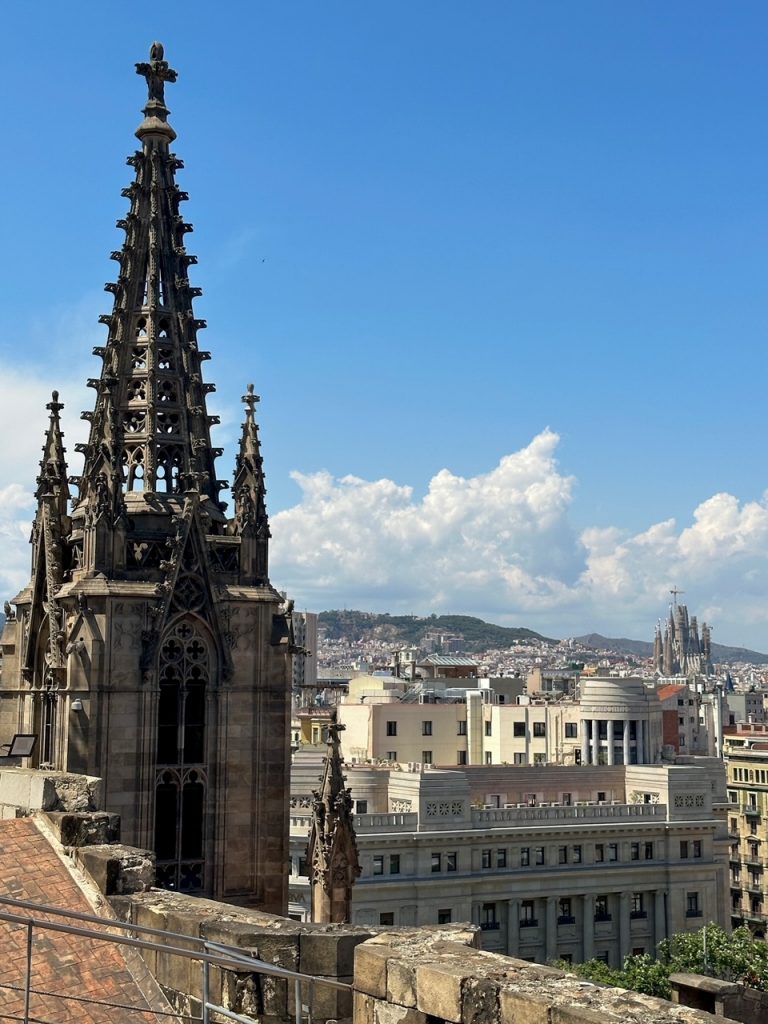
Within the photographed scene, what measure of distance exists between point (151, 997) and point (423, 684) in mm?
139826

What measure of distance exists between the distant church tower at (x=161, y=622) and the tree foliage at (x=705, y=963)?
3247cm

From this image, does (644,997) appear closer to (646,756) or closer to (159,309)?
(159,309)

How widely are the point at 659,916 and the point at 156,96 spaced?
207 ft

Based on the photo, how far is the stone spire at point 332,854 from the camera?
3136 centimetres

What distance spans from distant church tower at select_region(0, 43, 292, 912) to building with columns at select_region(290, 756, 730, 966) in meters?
40.2

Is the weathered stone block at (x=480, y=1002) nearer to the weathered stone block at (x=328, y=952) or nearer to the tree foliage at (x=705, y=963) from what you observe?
the weathered stone block at (x=328, y=952)

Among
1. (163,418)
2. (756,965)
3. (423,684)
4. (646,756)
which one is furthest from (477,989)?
(423,684)

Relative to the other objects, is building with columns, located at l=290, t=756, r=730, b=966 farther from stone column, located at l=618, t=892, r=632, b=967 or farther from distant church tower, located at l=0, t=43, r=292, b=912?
distant church tower, located at l=0, t=43, r=292, b=912

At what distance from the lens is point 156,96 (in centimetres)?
3509

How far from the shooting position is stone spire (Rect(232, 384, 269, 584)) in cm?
3259

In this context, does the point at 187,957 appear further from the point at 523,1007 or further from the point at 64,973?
the point at 523,1007

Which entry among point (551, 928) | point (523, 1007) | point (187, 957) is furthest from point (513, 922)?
point (523, 1007)

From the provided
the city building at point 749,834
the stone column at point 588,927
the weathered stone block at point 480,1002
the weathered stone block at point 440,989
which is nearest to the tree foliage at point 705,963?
the stone column at point 588,927

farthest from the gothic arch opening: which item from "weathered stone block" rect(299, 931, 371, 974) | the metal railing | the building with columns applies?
the building with columns
